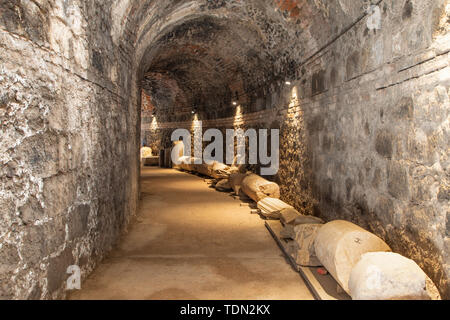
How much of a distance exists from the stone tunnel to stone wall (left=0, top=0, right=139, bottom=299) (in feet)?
0.04

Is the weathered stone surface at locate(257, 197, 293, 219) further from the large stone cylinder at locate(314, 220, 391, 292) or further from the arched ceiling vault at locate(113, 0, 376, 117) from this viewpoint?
the large stone cylinder at locate(314, 220, 391, 292)

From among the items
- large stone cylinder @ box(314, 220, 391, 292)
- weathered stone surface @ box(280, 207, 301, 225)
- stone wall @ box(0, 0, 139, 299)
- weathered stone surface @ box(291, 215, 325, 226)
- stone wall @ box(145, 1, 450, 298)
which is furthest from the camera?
weathered stone surface @ box(280, 207, 301, 225)

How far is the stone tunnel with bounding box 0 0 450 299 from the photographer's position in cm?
232

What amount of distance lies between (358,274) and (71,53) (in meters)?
3.12

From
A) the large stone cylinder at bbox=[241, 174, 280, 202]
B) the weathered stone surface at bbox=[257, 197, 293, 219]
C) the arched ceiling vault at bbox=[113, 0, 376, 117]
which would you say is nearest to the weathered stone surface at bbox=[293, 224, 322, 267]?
the weathered stone surface at bbox=[257, 197, 293, 219]

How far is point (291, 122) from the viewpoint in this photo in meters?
7.45

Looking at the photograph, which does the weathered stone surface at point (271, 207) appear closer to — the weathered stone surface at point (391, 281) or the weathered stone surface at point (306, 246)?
the weathered stone surface at point (306, 246)

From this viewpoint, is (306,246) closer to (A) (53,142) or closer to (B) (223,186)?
(A) (53,142)

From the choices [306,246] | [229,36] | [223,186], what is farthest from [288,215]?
[229,36]

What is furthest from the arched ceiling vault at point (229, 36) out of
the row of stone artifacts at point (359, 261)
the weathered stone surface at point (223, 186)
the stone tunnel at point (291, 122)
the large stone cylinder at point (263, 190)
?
the weathered stone surface at point (223, 186)

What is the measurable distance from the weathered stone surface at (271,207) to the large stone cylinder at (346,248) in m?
2.84
